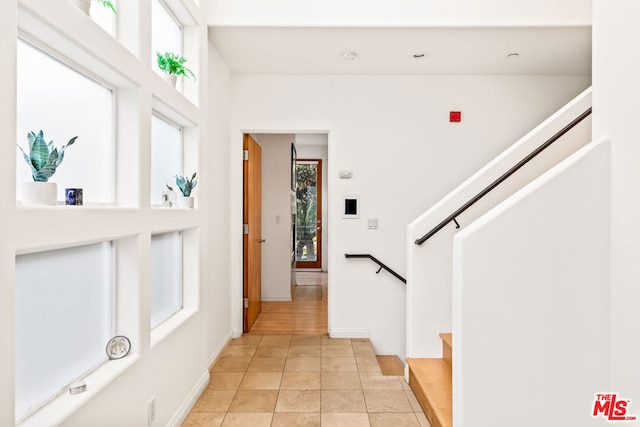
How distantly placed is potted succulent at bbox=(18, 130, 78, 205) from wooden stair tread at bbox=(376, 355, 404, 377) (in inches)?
115

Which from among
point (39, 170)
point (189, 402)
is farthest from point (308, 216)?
point (39, 170)

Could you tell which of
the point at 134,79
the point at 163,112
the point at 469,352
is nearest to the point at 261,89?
the point at 163,112

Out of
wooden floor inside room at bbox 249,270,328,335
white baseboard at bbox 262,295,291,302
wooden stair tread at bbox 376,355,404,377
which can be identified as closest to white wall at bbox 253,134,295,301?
white baseboard at bbox 262,295,291,302

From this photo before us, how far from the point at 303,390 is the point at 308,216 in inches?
237

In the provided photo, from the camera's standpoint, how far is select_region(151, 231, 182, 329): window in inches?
87.7

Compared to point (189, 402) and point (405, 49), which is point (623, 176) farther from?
point (189, 402)

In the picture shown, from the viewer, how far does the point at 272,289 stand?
5.62 m

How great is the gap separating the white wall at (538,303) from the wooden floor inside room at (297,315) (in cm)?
240

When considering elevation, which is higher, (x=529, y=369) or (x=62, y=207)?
(x=62, y=207)

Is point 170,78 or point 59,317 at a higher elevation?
point 170,78

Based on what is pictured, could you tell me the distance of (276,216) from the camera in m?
5.65

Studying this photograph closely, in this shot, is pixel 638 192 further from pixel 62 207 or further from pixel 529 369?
pixel 62 207

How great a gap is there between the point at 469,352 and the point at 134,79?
1959mm

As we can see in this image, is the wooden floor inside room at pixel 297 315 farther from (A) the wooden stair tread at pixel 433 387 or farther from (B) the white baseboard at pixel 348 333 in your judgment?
(A) the wooden stair tread at pixel 433 387
